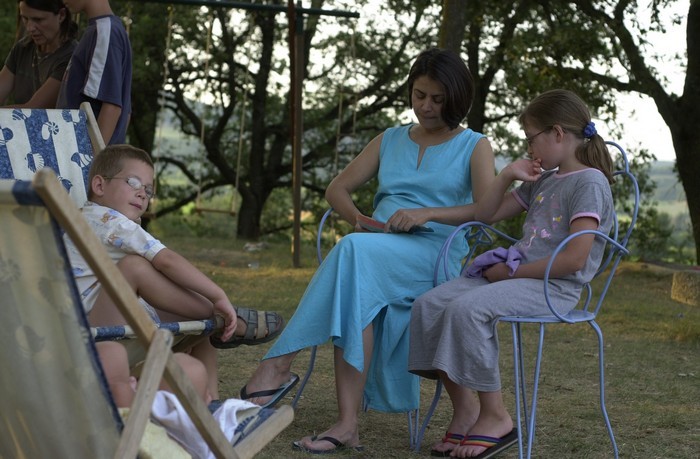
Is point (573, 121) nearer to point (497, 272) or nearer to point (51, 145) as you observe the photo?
point (497, 272)

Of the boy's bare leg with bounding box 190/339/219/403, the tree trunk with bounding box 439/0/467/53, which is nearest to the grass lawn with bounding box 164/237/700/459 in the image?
the boy's bare leg with bounding box 190/339/219/403

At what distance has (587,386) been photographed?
4.21 metres

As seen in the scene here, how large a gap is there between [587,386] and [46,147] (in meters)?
2.28

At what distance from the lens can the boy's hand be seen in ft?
8.55

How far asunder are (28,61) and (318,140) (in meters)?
11.4

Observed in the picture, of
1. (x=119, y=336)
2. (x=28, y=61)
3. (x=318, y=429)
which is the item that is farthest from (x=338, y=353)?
(x=28, y=61)

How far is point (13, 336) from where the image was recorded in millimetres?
1871

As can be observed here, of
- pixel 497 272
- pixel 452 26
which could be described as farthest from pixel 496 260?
pixel 452 26

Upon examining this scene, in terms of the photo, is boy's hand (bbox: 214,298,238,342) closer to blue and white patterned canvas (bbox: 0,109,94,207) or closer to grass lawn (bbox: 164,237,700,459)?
grass lawn (bbox: 164,237,700,459)

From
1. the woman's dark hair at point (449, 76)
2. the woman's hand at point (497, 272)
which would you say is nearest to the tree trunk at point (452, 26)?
the woman's dark hair at point (449, 76)

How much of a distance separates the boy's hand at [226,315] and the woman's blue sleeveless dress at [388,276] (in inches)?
18.6

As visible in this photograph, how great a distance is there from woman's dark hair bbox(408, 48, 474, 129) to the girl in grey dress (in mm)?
321

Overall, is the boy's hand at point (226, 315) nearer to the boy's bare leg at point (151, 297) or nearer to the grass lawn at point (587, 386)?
the boy's bare leg at point (151, 297)

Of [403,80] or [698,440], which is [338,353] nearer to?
[698,440]
